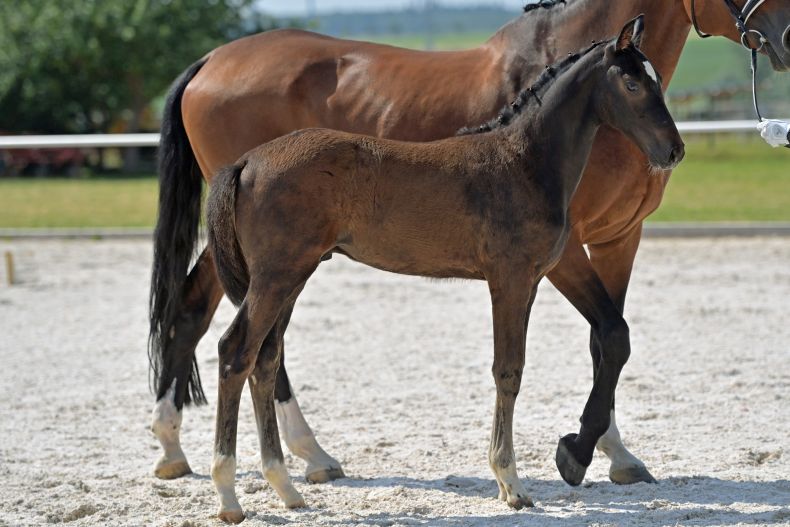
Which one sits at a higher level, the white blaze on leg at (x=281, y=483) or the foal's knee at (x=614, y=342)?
the foal's knee at (x=614, y=342)

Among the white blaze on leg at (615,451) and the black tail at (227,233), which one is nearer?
the black tail at (227,233)

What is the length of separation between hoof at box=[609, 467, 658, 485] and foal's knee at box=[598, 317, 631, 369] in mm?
453

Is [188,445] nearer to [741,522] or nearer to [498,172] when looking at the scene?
[498,172]

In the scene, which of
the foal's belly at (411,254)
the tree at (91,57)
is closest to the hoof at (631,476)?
the foal's belly at (411,254)

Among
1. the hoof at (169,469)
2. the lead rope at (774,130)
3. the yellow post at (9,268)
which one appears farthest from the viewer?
the yellow post at (9,268)

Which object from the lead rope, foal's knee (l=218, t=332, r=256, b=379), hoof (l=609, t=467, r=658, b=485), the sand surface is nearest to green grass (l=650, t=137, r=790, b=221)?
the sand surface

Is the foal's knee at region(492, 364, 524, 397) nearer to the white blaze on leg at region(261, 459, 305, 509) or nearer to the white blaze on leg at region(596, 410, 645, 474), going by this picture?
the white blaze on leg at region(596, 410, 645, 474)

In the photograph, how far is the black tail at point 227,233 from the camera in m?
4.00

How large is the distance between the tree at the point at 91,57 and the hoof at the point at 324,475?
2363 centimetres

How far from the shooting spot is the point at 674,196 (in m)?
16.1

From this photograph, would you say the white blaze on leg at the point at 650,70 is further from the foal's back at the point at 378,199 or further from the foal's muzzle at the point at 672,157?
the foal's back at the point at 378,199

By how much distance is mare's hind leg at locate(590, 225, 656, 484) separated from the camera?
14.8 ft

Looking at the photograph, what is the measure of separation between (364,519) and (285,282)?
944 millimetres

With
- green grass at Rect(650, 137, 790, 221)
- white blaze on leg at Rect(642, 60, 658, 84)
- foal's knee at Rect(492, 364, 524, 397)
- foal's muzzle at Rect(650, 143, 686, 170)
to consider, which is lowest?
green grass at Rect(650, 137, 790, 221)
